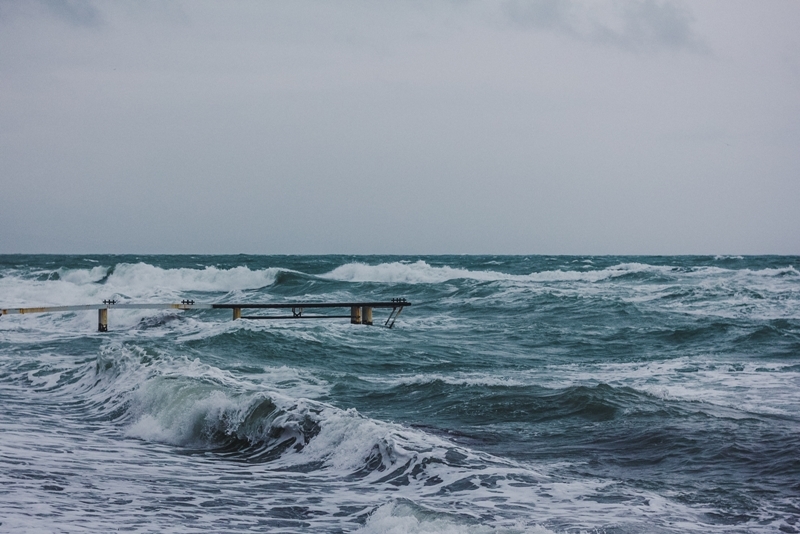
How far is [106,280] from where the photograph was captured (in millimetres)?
50188

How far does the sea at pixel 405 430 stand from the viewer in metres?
6.23

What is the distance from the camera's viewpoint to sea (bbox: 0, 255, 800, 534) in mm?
6230

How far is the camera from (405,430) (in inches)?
348

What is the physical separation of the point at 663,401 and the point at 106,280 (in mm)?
45109

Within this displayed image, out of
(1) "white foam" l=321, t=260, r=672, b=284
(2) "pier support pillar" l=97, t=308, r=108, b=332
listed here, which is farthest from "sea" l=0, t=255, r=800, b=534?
(1) "white foam" l=321, t=260, r=672, b=284

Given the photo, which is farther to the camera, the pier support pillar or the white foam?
the white foam

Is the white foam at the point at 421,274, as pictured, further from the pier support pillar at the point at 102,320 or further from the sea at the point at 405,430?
the pier support pillar at the point at 102,320

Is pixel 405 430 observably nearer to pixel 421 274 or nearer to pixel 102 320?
pixel 102 320

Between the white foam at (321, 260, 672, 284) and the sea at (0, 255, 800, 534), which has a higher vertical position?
the white foam at (321, 260, 672, 284)

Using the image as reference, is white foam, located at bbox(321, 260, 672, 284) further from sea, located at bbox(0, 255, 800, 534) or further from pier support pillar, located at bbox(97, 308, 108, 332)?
pier support pillar, located at bbox(97, 308, 108, 332)

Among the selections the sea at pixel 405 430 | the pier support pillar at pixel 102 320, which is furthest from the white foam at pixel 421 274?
the pier support pillar at pixel 102 320

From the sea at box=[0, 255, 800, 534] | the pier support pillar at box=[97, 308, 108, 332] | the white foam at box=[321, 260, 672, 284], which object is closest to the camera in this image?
the sea at box=[0, 255, 800, 534]

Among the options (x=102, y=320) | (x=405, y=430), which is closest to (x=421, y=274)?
(x=102, y=320)

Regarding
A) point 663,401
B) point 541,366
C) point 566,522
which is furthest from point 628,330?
point 566,522
